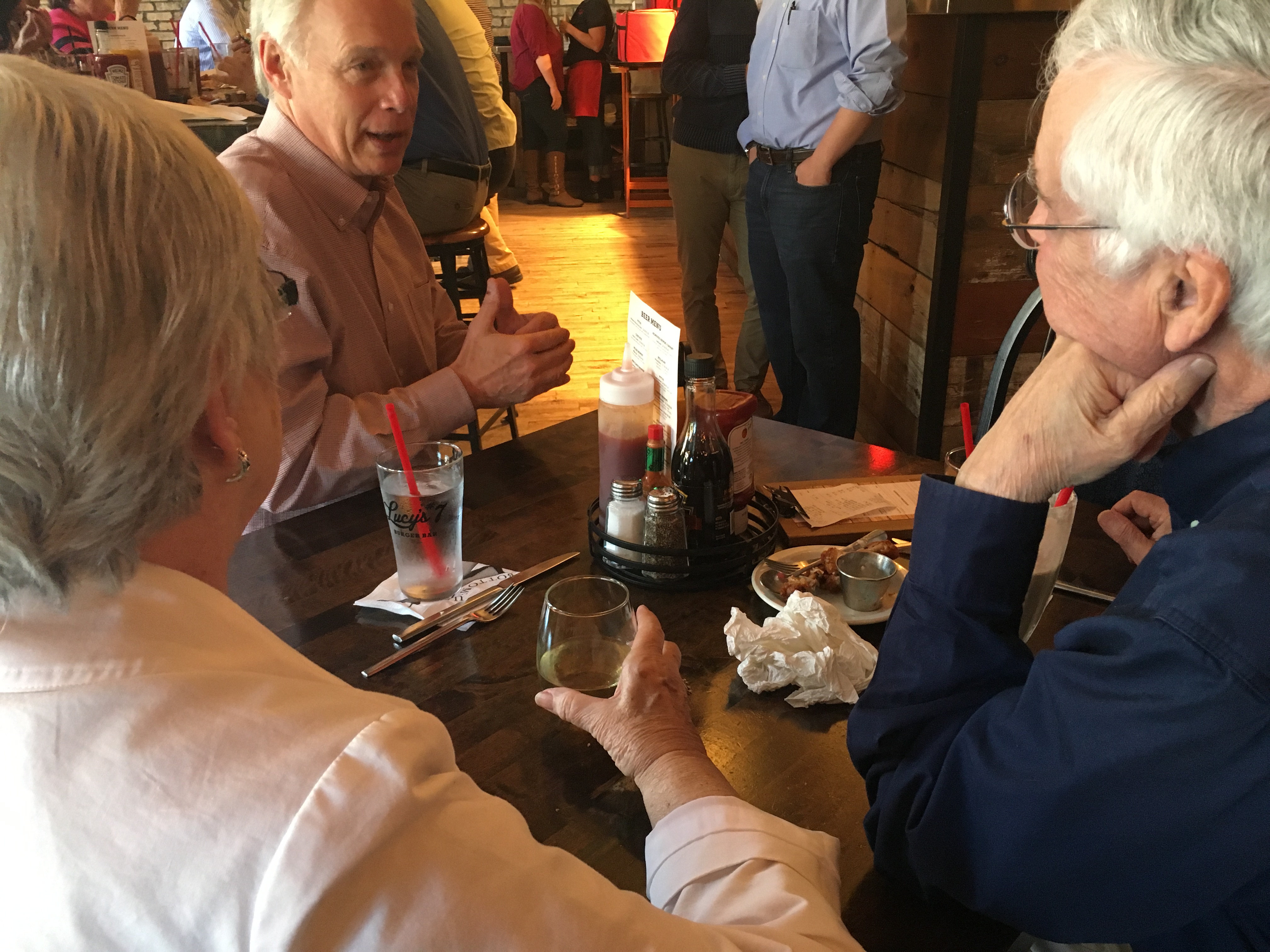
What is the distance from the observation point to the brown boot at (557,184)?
349 inches

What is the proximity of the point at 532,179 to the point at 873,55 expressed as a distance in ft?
21.4

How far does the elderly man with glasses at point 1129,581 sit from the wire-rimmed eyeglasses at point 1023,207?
0.05 metres

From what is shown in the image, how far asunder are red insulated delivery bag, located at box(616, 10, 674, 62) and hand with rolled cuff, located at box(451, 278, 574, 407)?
21.9 feet

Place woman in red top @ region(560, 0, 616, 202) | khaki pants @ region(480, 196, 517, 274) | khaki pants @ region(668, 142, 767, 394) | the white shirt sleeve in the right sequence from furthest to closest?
woman in red top @ region(560, 0, 616, 202) < khaki pants @ region(480, 196, 517, 274) < khaki pants @ region(668, 142, 767, 394) < the white shirt sleeve

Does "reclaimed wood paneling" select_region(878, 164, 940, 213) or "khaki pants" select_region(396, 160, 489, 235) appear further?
"reclaimed wood paneling" select_region(878, 164, 940, 213)

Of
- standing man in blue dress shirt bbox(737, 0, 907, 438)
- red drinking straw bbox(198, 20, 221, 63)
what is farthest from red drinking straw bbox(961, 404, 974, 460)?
red drinking straw bbox(198, 20, 221, 63)

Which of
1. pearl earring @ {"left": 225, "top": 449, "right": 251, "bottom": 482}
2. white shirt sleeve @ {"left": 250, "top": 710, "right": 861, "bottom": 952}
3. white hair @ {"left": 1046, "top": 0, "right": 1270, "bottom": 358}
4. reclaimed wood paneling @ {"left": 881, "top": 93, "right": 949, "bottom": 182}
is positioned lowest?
white shirt sleeve @ {"left": 250, "top": 710, "right": 861, "bottom": 952}

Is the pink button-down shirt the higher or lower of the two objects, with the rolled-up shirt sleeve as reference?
lower

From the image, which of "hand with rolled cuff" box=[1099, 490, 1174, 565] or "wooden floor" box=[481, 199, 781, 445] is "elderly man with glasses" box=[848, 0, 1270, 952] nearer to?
"hand with rolled cuff" box=[1099, 490, 1174, 565]

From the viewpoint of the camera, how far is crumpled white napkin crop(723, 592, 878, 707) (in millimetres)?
1029

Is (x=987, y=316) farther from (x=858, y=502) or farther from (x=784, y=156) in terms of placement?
(x=858, y=502)

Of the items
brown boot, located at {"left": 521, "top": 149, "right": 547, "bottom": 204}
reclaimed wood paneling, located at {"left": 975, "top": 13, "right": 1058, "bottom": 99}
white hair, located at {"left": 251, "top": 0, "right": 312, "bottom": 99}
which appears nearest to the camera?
white hair, located at {"left": 251, "top": 0, "right": 312, "bottom": 99}

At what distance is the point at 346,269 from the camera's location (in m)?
1.77

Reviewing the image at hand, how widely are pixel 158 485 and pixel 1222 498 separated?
32.7 inches
